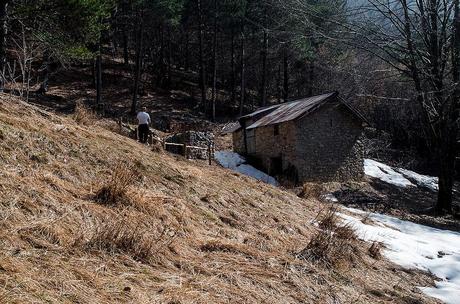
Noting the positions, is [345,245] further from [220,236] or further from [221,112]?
[221,112]

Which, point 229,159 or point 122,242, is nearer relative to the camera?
point 122,242

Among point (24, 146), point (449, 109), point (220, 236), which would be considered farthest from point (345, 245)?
point (449, 109)

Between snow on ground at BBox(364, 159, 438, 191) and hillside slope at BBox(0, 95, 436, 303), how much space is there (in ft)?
61.4

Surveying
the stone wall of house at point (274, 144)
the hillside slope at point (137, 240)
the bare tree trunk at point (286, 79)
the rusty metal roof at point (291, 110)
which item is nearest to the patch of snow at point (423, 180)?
the rusty metal roof at point (291, 110)

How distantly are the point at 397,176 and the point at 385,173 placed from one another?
710 millimetres

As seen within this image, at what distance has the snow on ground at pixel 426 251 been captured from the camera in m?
5.52

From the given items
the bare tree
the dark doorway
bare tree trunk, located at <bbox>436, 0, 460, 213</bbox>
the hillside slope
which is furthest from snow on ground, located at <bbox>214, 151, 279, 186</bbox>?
the hillside slope

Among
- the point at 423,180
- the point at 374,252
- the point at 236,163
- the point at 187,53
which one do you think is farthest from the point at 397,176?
the point at 187,53

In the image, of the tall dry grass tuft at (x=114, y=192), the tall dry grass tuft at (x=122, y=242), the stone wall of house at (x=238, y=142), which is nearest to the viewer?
the tall dry grass tuft at (x=122, y=242)

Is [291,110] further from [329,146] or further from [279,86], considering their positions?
[279,86]

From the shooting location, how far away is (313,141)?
70.9 feet

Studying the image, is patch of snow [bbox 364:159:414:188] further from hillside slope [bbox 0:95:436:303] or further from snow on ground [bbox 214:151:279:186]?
hillside slope [bbox 0:95:436:303]

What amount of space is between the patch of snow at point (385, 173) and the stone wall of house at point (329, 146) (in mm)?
1926

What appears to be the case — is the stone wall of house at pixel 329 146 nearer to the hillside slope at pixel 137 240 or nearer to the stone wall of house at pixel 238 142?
the stone wall of house at pixel 238 142
